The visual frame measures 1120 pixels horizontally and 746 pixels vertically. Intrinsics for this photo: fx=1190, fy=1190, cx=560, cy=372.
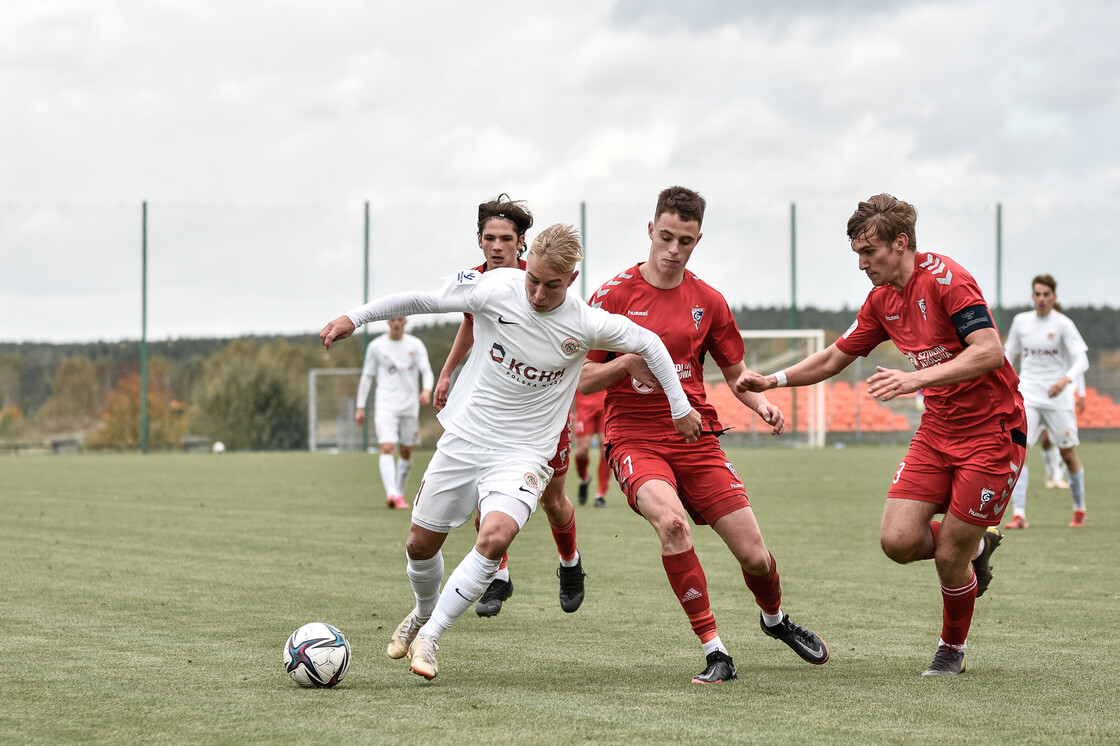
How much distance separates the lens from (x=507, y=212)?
637 cm

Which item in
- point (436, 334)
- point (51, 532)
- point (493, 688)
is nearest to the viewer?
point (493, 688)

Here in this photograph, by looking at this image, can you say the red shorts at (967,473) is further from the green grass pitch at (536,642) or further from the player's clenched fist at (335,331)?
the player's clenched fist at (335,331)

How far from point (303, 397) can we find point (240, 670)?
2291cm

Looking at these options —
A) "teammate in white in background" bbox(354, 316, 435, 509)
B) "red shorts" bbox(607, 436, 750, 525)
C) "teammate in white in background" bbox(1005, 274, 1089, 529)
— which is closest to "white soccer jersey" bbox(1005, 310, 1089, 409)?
"teammate in white in background" bbox(1005, 274, 1089, 529)

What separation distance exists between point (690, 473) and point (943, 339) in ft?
4.07

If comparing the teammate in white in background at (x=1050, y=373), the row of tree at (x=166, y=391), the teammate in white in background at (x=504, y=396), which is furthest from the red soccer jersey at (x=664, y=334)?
the row of tree at (x=166, y=391)

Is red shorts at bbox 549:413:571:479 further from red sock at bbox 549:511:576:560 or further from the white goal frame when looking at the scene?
the white goal frame

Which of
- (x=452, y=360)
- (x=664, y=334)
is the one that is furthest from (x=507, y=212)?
(x=664, y=334)

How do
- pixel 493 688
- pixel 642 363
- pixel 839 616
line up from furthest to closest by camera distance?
pixel 839 616
pixel 642 363
pixel 493 688

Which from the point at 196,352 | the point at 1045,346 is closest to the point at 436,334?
the point at 196,352

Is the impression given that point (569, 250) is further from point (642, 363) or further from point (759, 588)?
point (759, 588)

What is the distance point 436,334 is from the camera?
2603 centimetres

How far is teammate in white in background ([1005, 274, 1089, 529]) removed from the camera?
434 inches

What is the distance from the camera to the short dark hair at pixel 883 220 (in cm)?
509
